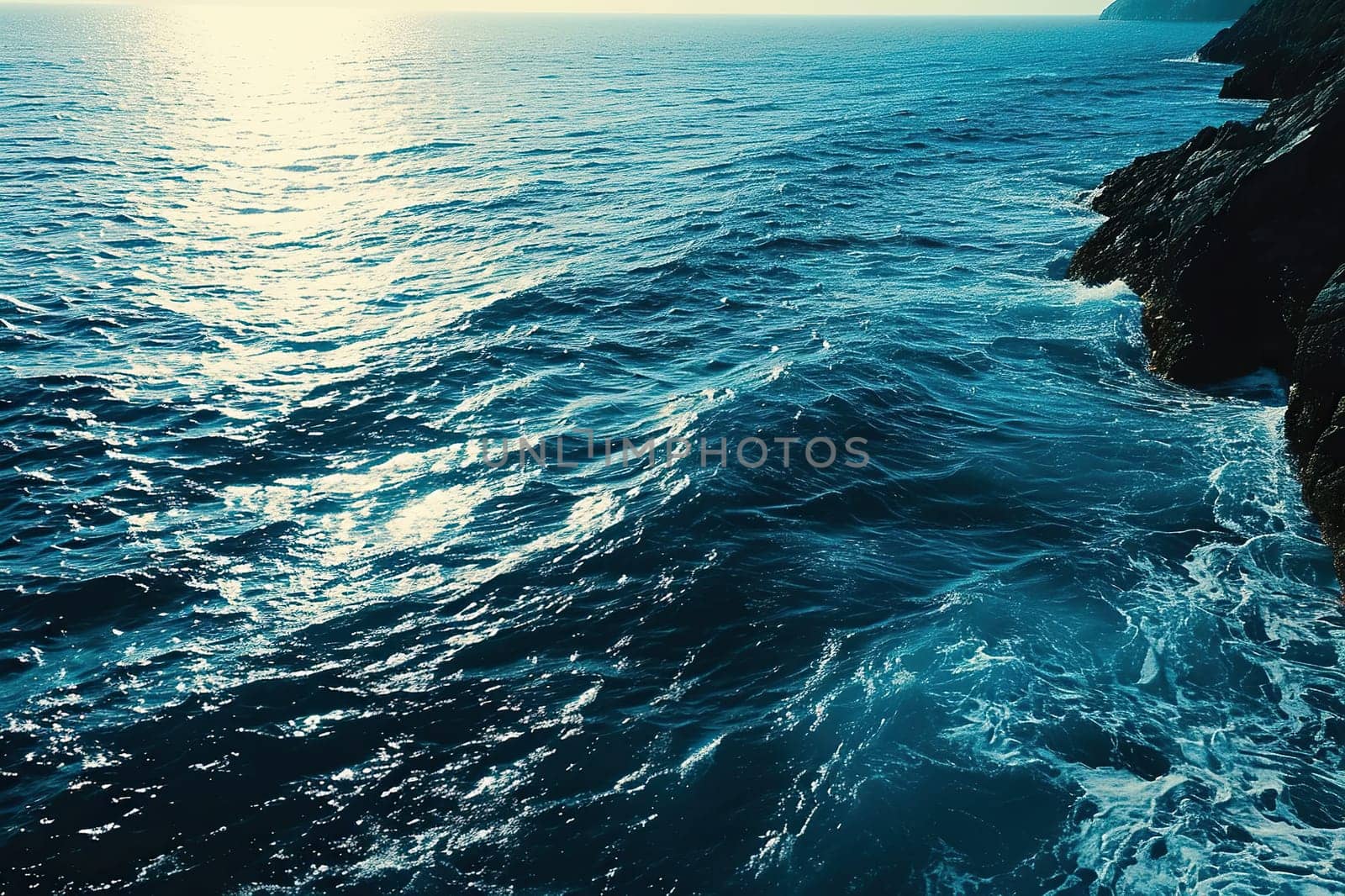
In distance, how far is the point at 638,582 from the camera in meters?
12.6

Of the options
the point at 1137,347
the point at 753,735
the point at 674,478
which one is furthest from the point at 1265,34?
the point at 753,735

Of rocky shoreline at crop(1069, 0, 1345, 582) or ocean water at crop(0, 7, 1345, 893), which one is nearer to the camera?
ocean water at crop(0, 7, 1345, 893)

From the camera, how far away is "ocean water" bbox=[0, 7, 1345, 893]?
8672 millimetres

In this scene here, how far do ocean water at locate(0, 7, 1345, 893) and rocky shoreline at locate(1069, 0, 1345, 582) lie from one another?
2.61 feet

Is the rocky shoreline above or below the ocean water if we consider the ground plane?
above

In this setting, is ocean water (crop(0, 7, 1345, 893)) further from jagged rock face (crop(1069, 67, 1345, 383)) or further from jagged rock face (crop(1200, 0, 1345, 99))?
jagged rock face (crop(1200, 0, 1345, 99))

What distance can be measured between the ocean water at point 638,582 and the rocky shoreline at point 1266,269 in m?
0.80

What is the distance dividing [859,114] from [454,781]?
57.3 m

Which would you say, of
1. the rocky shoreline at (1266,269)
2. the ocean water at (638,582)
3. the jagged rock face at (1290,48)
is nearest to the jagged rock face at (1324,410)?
the rocky shoreline at (1266,269)

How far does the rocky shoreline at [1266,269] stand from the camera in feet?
46.5

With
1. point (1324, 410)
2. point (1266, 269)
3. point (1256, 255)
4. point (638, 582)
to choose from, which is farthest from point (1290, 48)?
point (638, 582)

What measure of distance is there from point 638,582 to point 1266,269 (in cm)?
1514

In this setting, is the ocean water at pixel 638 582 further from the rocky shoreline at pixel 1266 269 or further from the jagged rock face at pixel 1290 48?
the jagged rock face at pixel 1290 48

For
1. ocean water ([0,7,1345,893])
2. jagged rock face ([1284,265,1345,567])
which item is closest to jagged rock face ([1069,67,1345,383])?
ocean water ([0,7,1345,893])
